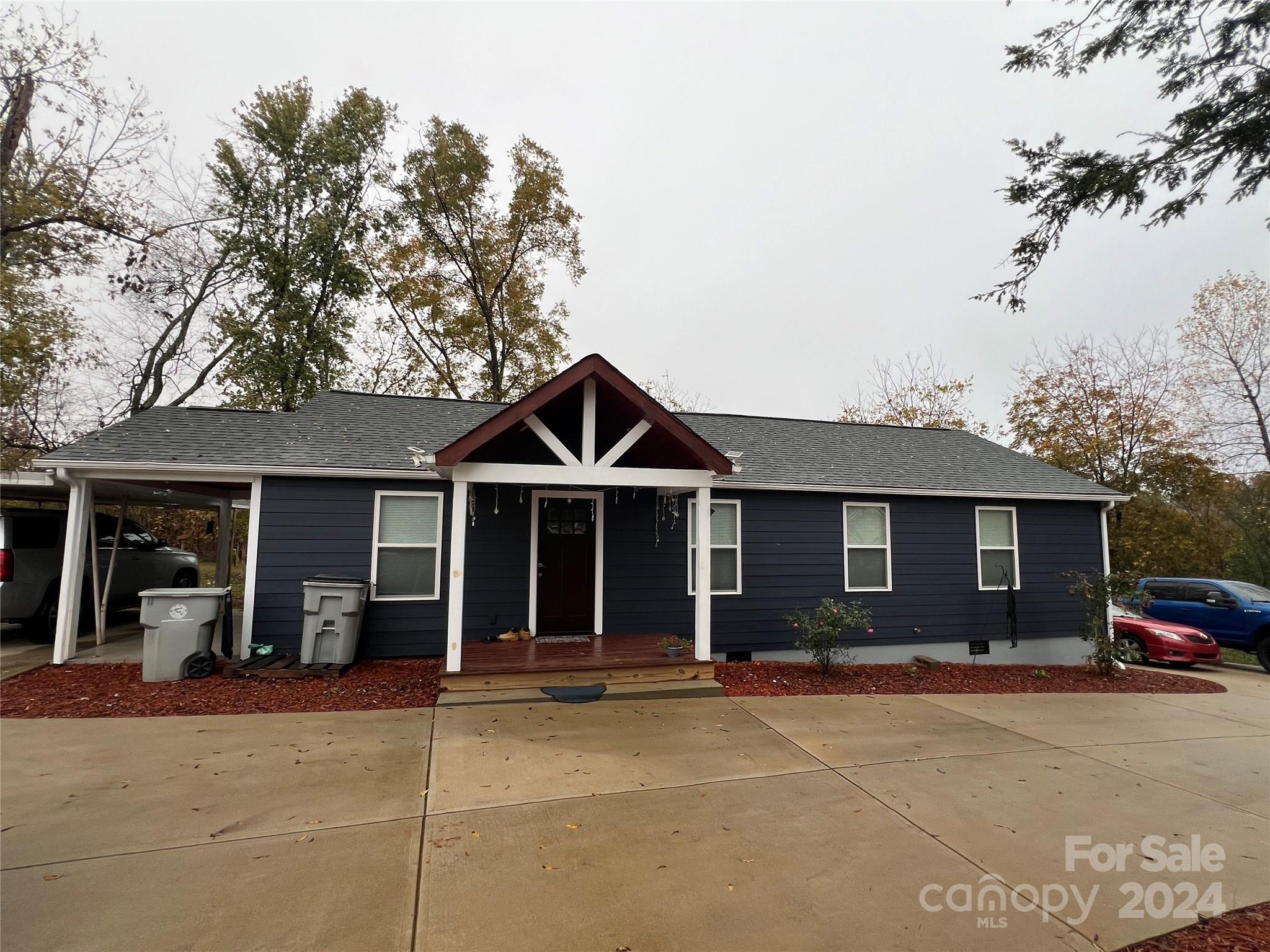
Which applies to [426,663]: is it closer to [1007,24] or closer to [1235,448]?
[1007,24]

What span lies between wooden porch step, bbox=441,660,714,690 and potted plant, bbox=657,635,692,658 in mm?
199

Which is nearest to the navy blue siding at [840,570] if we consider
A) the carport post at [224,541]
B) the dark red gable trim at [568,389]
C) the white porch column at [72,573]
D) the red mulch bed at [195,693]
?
the dark red gable trim at [568,389]

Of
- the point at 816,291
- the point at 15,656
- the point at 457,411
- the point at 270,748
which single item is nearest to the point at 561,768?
the point at 270,748

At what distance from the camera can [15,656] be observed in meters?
7.11

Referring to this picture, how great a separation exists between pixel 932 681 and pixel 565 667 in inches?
194

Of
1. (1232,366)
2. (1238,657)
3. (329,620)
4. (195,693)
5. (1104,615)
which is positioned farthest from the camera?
(1232,366)

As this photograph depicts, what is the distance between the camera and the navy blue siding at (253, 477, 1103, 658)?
6.99 m

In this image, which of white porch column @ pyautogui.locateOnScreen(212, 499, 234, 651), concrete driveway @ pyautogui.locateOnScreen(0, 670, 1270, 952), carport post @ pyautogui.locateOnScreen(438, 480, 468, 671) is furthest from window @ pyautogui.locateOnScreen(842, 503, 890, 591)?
→ white porch column @ pyautogui.locateOnScreen(212, 499, 234, 651)

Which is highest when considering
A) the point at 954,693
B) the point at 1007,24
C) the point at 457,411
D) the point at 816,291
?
the point at 816,291

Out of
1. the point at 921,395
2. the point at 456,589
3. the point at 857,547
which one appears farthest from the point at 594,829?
the point at 921,395

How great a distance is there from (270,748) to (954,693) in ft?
23.7

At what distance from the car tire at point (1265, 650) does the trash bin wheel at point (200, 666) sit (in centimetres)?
1595

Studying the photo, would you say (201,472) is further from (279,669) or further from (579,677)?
(579,677)

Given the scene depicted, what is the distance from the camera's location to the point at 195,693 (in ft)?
18.6
